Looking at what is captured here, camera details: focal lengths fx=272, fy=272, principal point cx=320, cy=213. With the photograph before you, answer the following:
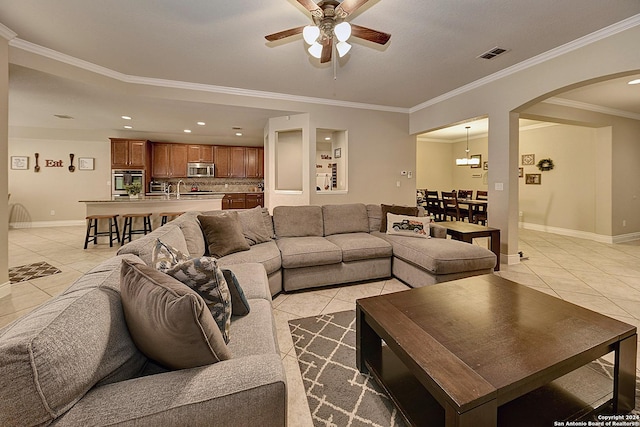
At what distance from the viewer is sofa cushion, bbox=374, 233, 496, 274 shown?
272cm

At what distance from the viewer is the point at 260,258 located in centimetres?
260

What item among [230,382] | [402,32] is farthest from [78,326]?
[402,32]

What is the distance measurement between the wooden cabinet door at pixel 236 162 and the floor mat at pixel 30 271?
16.2 ft

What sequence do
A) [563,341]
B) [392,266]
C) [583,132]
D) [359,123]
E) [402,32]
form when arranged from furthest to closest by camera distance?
1. [583,132]
2. [359,123]
3. [392,266]
4. [402,32]
5. [563,341]

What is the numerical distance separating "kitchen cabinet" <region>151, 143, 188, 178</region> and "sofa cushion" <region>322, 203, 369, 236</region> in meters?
5.91

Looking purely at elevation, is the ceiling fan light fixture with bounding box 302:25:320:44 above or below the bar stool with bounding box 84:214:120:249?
above

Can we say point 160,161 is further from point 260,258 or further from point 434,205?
point 434,205

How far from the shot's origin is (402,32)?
290cm

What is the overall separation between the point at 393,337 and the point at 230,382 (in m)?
0.82

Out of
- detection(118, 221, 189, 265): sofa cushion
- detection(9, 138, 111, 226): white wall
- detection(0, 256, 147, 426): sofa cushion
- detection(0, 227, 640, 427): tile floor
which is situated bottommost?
detection(0, 227, 640, 427): tile floor

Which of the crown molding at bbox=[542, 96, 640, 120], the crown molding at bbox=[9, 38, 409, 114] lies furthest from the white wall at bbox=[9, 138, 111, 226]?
the crown molding at bbox=[542, 96, 640, 120]

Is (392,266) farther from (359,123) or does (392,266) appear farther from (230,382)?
(359,123)

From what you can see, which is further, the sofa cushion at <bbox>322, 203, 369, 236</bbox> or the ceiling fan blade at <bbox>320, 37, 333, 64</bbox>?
the sofa cushion at <bbox>322, 203, 369, 236</bbox>

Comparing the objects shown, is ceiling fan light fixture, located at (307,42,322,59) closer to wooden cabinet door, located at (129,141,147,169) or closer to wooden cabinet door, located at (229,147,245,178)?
wooden cabinet door, located at (229,147,245,178)
